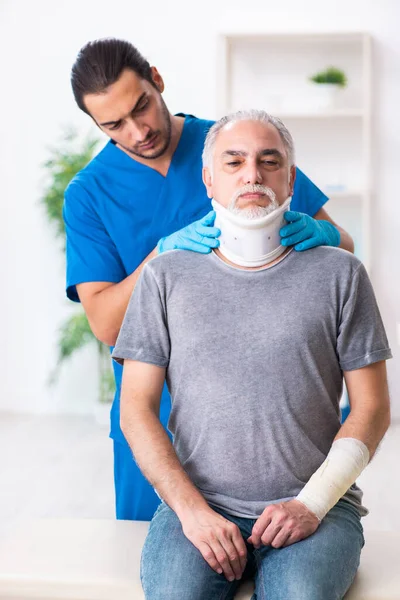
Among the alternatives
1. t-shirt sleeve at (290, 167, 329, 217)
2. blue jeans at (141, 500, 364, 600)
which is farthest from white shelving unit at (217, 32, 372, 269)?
blue jeans at (141, 500, 364, 600)

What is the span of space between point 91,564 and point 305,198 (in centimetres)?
94

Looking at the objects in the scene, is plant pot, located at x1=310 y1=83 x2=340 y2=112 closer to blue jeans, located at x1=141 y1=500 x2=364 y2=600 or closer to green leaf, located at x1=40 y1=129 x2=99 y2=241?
green leaf, located at x1=40 y1=129 x2=99 y2=241

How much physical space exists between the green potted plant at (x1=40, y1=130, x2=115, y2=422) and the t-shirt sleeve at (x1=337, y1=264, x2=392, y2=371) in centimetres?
317

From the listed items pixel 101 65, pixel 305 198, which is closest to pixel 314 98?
pixel 305 198

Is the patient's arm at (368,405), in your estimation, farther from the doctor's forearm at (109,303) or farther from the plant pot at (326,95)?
the plant pot at (326,95)

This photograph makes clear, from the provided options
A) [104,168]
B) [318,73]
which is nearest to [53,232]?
[318,73]

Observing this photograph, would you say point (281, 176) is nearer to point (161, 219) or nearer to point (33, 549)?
point (161, 219)

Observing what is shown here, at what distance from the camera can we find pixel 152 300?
5.13 ft

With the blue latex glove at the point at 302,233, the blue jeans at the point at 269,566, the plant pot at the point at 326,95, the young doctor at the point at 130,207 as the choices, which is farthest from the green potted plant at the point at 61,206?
the blue jeans at the point at 269,566

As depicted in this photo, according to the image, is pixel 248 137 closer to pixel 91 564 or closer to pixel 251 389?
pixel 251 389

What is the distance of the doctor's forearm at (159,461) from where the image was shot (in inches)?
55.7

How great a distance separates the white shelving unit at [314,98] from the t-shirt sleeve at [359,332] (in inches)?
127

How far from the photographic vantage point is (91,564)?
5.18 ft

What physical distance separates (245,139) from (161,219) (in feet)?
1.27
